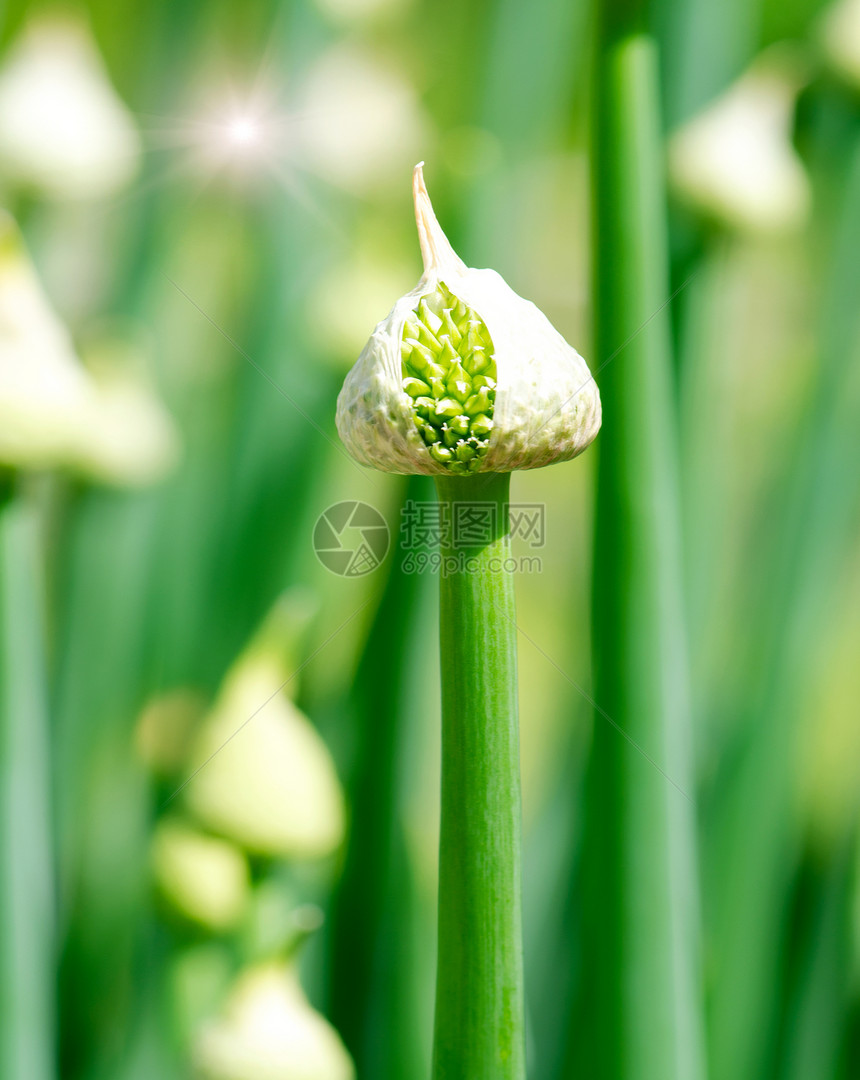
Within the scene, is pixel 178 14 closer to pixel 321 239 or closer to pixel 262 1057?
pixel 321 239

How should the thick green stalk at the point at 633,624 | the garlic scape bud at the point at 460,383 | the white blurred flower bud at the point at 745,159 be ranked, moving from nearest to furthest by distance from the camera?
the garlic scape bud at the point at 460,383 → the thick green stalk at the point at 633,624 → the white blurred flower bud at the point at 745,159

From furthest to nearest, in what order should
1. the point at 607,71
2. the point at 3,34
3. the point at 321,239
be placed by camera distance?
the point at 3,34 < the point at 321,239 < the point at 607,71

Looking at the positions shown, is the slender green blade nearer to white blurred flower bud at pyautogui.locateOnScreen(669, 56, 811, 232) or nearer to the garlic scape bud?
the garlic scape bud

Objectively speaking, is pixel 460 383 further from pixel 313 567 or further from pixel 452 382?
pixel 313 567

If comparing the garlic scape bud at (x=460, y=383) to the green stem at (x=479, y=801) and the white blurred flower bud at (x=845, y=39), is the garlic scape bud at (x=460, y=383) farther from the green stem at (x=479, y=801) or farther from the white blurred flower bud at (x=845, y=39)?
the white blurred flower bud at (x=845, y=39)

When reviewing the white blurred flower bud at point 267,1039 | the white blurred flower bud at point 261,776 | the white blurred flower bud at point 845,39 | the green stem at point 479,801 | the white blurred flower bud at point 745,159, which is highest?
the white blurred flower bud at point 845,39

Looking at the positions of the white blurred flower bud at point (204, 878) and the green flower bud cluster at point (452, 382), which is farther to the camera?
the white blurred flower bud at point (204, 878)

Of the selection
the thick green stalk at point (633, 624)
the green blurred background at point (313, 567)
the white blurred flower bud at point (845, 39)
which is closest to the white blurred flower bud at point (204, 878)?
the green blurred background at point (313, 567)

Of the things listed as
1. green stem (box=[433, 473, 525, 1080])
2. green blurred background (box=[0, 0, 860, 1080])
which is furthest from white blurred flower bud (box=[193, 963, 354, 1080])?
green stem (box=[433, 473, 525, 1080])

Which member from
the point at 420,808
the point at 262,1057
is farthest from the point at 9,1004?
the point at 420,808
